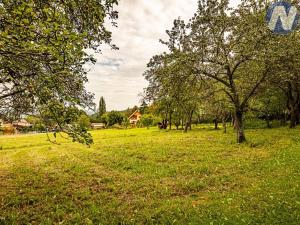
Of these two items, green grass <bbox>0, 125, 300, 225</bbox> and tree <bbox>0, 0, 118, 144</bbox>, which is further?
green grass <bbox>0, 125, 300, 225</bbox>

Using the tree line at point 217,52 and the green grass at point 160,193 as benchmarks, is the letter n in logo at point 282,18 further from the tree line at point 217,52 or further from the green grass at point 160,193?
the green grass at point 160,193

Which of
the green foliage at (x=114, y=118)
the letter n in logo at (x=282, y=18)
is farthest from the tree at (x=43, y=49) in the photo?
the green foliage at (x=114, y=118)

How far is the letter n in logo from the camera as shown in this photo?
20864 mm

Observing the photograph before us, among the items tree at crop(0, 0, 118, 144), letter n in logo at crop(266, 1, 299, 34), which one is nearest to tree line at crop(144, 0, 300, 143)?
letter n in logo at crop(266, 1, 299, 34)

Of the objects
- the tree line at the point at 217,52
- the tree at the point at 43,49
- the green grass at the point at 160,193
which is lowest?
the green grass at the point at 160,193

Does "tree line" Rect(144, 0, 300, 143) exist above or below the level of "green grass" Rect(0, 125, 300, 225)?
above

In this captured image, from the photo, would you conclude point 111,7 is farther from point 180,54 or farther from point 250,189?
point 180,54

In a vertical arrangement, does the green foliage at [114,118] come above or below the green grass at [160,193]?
above

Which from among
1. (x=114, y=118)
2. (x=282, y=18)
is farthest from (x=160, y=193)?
(x=114, y=118)

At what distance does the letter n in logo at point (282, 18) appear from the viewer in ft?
68.5

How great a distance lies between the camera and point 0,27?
697 centimetres

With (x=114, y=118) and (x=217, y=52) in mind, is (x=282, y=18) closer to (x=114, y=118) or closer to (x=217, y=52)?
(x=217, y=52)

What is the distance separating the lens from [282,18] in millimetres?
21609

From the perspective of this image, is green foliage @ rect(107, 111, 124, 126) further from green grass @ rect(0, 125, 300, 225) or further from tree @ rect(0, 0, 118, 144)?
tree @ rect(0, 0, 118, 144)
